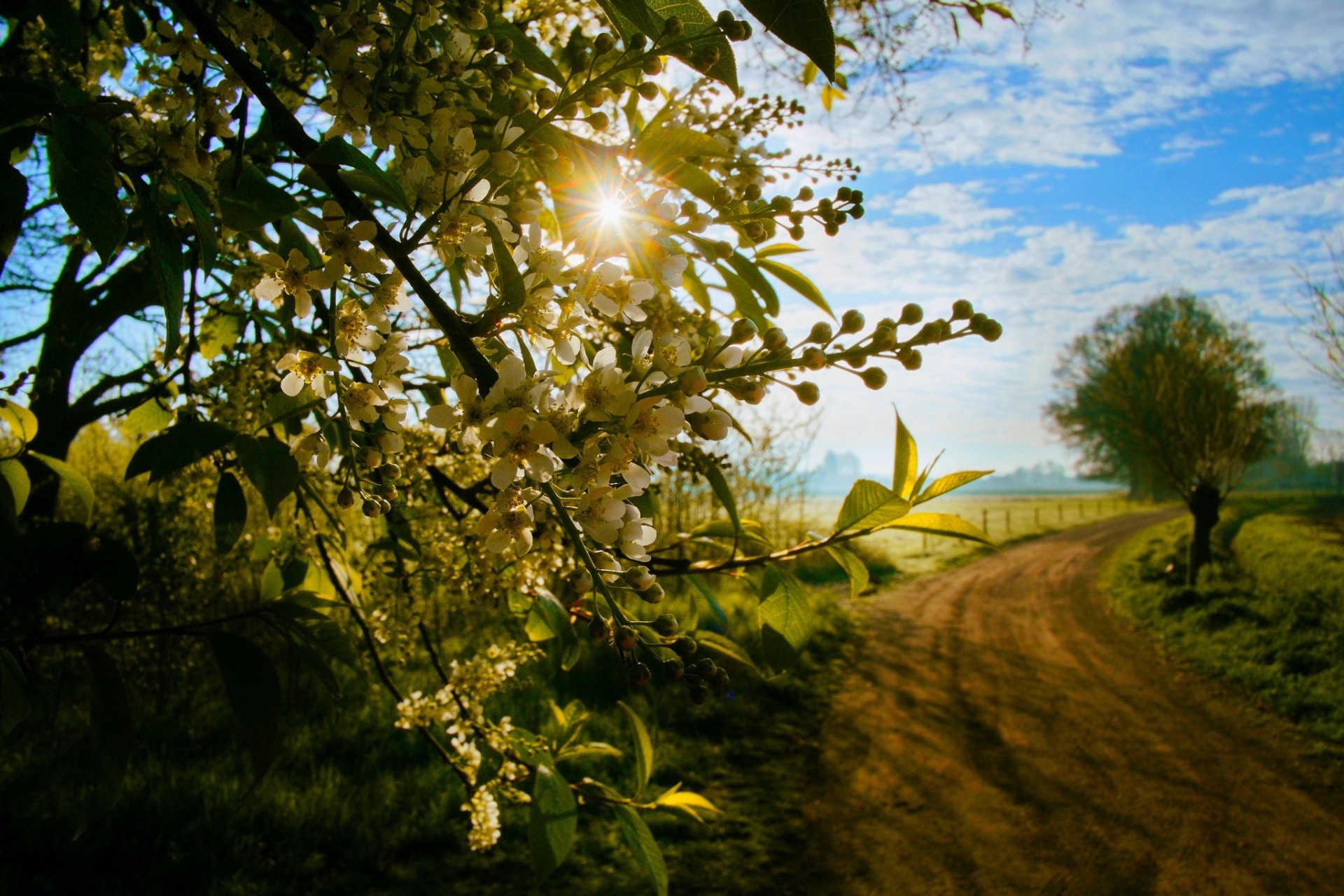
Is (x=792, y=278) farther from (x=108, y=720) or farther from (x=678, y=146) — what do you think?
(x=108, y=720)

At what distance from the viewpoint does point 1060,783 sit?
17.5 ft

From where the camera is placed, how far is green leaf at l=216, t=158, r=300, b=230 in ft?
2.15

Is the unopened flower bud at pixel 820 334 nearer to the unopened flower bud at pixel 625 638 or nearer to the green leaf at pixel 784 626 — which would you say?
the unopened flower bud at pixel 625 638

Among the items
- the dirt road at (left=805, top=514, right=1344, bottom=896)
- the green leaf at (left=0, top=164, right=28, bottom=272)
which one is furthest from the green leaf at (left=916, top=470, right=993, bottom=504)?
the dirt road at (left=805, top=514, right=1344, bottom=896)

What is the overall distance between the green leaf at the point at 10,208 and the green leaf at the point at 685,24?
0.50m

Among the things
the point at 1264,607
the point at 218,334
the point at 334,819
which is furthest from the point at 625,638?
the point at 1264,607

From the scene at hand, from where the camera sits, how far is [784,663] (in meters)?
0.99

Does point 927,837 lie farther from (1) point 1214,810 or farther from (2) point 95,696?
(2) point 95,696

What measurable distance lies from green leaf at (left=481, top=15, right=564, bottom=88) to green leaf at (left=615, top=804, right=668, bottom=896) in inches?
41.4

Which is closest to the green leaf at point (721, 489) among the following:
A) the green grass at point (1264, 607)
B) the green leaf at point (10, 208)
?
the green leaf at point (10, 208)

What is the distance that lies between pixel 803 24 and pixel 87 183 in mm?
564

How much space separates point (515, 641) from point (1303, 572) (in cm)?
1098

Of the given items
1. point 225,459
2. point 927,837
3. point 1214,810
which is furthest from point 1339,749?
point 225,459

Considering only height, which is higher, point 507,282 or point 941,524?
point 507,282
